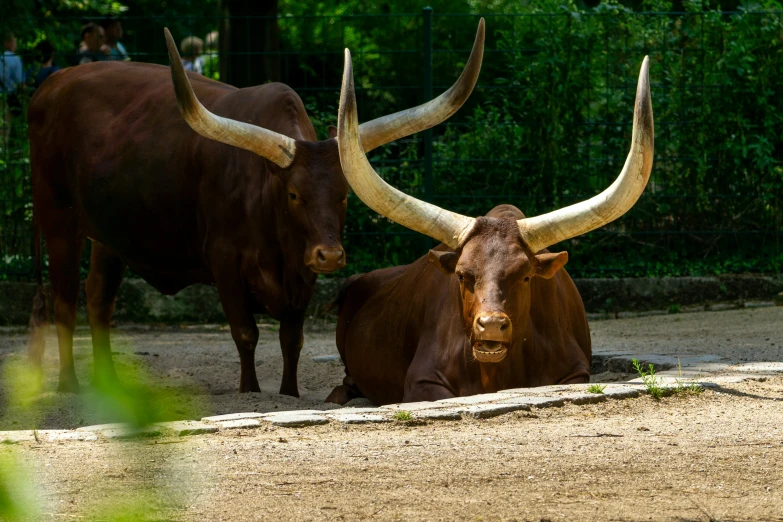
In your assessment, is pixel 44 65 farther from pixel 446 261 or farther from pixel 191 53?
pixel 446 261

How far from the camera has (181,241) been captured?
6918 mm

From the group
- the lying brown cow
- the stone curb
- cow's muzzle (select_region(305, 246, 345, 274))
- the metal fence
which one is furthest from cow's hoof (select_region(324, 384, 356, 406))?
the metal fence

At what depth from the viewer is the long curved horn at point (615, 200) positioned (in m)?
5.19

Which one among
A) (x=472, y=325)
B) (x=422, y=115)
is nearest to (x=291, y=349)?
(x=422, y=115)

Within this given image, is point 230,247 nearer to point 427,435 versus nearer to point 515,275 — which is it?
point 515,275

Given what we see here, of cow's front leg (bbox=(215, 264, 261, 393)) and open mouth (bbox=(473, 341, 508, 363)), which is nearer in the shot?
open mouth (bbox=(473, 341, 508, 363))

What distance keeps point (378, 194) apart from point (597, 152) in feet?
15.6

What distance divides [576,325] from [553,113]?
4147 millimetres

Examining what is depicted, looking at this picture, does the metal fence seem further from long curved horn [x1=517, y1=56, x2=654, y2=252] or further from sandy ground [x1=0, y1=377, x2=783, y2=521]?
sandy ground [x1=0, y1=377, x2=783, y2=521]

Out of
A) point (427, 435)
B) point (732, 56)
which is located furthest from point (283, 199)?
point (732, 56)

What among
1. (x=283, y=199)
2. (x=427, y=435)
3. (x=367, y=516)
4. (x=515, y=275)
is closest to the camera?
(x=367, y=516)

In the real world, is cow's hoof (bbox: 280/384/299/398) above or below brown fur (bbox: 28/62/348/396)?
below

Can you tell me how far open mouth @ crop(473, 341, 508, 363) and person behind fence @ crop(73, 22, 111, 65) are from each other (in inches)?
226

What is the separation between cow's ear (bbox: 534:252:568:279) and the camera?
5379 mm
